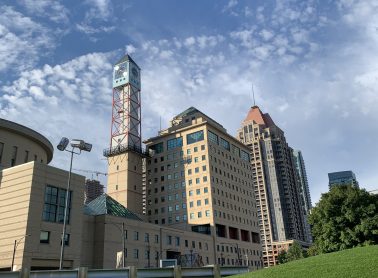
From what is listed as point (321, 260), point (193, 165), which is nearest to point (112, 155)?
point (193, 165)

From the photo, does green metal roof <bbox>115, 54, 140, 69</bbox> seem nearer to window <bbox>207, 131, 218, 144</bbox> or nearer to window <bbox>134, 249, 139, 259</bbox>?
window <bbox>207, 131, 218, 144</bbox>

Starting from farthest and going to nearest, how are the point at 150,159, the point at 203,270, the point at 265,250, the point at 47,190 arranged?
the point at 265,250, the point at 150,159, the point at 47,190, the point at 203,270

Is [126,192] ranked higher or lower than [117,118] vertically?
lower

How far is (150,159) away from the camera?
5012 inches

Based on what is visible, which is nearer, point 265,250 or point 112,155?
point 112,155

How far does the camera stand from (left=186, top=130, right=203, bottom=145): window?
119625 mm

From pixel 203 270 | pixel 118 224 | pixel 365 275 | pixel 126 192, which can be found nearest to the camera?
pixel 365 275

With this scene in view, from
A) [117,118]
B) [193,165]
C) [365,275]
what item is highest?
[117,118]

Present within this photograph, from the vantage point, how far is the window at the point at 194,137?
11962cm

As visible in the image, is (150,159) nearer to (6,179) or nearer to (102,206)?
(102,206)

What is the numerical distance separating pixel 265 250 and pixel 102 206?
13655 cm

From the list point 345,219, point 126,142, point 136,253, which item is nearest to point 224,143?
point 126,142

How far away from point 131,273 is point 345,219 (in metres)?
33.5

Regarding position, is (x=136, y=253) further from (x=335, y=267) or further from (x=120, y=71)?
(x=120, y=71)
